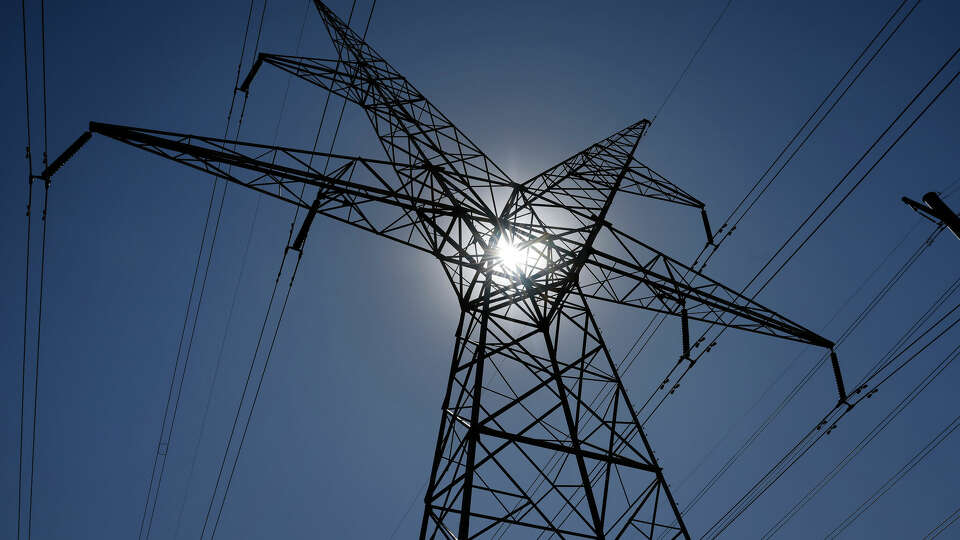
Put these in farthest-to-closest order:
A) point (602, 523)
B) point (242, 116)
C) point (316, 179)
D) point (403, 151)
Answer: point (242, 116), point (403, 151), point (316, 179), point (602, 523)

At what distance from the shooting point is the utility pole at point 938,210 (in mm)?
8766

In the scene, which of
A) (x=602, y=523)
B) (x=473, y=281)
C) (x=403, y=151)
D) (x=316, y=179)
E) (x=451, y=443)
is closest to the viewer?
(x=602, y=523)

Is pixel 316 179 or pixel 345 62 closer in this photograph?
pixel 316 179

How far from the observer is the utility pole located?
8766 millimetres

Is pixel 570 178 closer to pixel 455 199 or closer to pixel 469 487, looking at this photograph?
pixel 455 199

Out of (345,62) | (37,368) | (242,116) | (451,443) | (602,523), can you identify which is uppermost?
(345,62)

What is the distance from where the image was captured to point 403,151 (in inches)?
426

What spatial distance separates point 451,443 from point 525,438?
1.27 metres

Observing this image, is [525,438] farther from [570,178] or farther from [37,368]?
[37,368]

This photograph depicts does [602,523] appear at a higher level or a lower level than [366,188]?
lower

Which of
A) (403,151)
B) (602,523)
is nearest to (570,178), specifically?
(403,151)

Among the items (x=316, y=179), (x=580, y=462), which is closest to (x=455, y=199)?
(x=316, y=179)

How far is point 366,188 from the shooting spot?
9023mm

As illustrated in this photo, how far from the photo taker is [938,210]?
8.91 m
